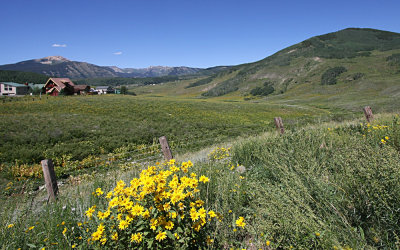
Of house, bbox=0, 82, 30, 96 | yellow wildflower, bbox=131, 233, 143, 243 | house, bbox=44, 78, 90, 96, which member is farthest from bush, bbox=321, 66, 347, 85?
house, bbox=0, 82, 30, 96

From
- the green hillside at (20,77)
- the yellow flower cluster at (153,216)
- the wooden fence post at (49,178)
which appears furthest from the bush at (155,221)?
the green hillside at (20,77)

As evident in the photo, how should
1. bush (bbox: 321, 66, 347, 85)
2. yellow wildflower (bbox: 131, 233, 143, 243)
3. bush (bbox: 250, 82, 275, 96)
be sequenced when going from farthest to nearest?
bush (bbox: 250, 82, 275, 96)
bush (bbox: 321, 66, 347, 85)
yellow wildflower (bbox: 131, 233, 143, 243)

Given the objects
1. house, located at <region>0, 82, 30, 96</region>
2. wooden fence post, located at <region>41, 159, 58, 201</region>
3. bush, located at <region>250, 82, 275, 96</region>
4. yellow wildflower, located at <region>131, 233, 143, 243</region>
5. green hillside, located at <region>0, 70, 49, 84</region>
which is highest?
green hillside, located at <region>0, 70, 49, 84</region>

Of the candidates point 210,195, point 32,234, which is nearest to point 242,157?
point 210,195

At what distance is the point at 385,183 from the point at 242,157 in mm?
4071

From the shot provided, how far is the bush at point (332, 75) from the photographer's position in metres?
84.1

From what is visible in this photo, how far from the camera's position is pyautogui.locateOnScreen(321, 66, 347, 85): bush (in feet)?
276

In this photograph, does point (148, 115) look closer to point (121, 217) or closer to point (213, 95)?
point (121, 217)

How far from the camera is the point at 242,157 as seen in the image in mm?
6418

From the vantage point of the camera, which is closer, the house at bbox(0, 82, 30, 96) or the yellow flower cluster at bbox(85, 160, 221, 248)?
the yellow flower cluster at bbox(85, 160, 221, 248)

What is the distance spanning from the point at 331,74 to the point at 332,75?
1555mm

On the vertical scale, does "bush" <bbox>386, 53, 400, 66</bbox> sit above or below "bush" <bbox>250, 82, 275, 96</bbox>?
above

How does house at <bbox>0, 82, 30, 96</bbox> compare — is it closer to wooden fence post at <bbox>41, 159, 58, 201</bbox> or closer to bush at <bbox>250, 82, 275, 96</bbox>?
bush at <bbox>250, 82, 275, 96</bbox>

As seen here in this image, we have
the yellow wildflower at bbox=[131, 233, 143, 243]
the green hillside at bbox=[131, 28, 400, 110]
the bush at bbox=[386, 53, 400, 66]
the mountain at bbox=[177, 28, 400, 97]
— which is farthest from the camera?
the mountain at bbox=[177, 28, 400, 97]
